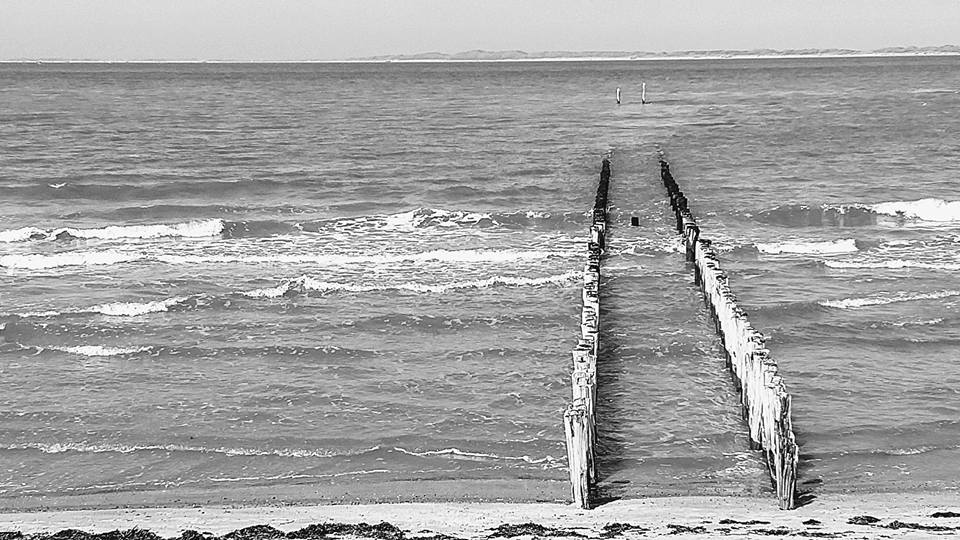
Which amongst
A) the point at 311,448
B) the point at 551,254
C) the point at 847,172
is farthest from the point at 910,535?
the point at 847,172

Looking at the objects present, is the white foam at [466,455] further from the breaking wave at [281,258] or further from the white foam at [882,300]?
the breaking wave at [281,258]

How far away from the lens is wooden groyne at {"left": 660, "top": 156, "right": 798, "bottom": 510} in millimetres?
10992

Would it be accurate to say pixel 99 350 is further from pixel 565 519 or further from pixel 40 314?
pixel 565 519

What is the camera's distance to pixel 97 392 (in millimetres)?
15211

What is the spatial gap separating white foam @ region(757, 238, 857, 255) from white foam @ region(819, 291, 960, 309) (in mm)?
4451

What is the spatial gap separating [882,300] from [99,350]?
12.7m

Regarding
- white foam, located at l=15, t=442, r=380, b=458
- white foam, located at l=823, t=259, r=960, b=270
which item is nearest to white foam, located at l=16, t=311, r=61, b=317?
white foam, located at l=15, t=442, r=380, b=458

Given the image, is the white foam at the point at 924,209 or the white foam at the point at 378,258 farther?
the white foam at the point at 924,209

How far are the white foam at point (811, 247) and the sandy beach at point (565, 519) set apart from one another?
13.6 meters

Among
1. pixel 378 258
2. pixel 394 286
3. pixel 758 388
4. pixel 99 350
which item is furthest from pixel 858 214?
pixel 99 350

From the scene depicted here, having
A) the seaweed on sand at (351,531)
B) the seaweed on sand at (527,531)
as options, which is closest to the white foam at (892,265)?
the seaweed on sand at (527,531)

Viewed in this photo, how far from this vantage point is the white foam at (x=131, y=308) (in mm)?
19359

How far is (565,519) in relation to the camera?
10.7 m

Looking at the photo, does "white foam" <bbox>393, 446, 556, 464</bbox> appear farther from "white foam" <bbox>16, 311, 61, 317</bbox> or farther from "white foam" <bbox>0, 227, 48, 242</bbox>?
"white foam" <bbox>0, 227, 48, 242</bbox>
